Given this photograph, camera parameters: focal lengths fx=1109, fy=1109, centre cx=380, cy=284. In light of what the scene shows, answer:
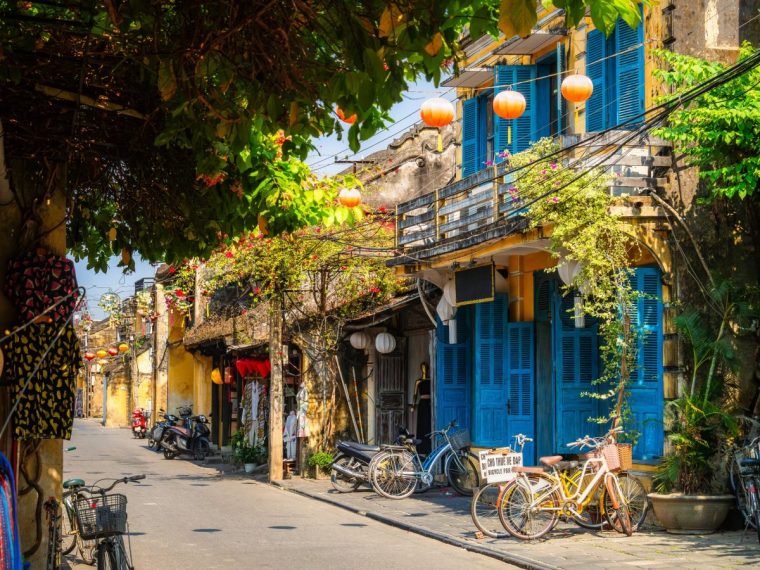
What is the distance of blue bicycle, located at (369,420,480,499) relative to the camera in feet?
59.6

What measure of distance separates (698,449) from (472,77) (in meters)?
7.94

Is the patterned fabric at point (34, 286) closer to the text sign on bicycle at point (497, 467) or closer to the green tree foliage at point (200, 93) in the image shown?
the green tree foliage at point (200, 93)

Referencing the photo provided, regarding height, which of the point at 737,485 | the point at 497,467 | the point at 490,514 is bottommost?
the point at 490,514

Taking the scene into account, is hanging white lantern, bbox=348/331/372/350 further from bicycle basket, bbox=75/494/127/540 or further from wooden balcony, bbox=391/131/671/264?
bicycle basket, bbox=75/494/127/540

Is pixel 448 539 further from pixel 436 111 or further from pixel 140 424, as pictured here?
pixel 140 424

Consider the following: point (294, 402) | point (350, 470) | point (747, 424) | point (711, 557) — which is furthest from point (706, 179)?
point (294, 402)

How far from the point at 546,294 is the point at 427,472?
3.57 meters

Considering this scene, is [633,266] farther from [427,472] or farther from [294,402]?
[294,402]

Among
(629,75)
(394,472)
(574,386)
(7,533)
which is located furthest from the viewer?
(394,472)

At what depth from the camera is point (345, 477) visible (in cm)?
1970

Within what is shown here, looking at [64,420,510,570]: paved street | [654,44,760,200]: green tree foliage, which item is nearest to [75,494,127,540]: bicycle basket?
[64,420,510,570]: paved street

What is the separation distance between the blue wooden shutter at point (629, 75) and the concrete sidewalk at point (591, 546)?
17.8ft

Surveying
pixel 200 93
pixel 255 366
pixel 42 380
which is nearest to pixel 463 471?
pixel 255 366

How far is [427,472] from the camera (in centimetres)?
1831
